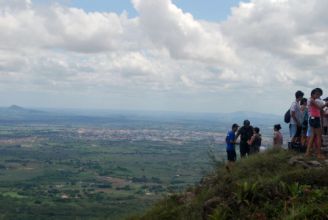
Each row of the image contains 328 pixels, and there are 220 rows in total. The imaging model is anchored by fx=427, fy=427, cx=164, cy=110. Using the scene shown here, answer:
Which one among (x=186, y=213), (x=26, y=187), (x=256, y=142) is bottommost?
(x=26, y=187)

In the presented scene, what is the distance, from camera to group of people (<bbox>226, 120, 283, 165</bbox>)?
559 inches

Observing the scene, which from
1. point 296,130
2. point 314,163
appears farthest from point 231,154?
point 314,163

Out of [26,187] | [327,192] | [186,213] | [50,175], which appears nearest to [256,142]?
[186,213]

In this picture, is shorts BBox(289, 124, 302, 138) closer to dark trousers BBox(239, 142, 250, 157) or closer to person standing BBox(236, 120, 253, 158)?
person standing BBox(236, 120, 253, 158)

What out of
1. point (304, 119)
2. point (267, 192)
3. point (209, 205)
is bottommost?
point (209, 205)

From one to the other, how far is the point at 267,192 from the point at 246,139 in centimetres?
536

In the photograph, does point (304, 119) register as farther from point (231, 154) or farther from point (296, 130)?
point (231, 154)

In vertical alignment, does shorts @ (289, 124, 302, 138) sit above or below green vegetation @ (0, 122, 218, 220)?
above

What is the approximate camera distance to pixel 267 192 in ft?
29.7

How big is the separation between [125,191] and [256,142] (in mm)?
62153

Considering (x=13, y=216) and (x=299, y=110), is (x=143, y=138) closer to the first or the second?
(x=13, y=216)

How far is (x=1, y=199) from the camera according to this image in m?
67.7

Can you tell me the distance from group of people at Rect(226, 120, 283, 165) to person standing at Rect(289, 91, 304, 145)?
28.4 inches

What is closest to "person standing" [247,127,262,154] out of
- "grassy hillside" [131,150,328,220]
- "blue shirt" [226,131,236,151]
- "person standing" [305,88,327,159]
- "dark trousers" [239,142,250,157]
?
"dark trousers" [239,142,250,157]
